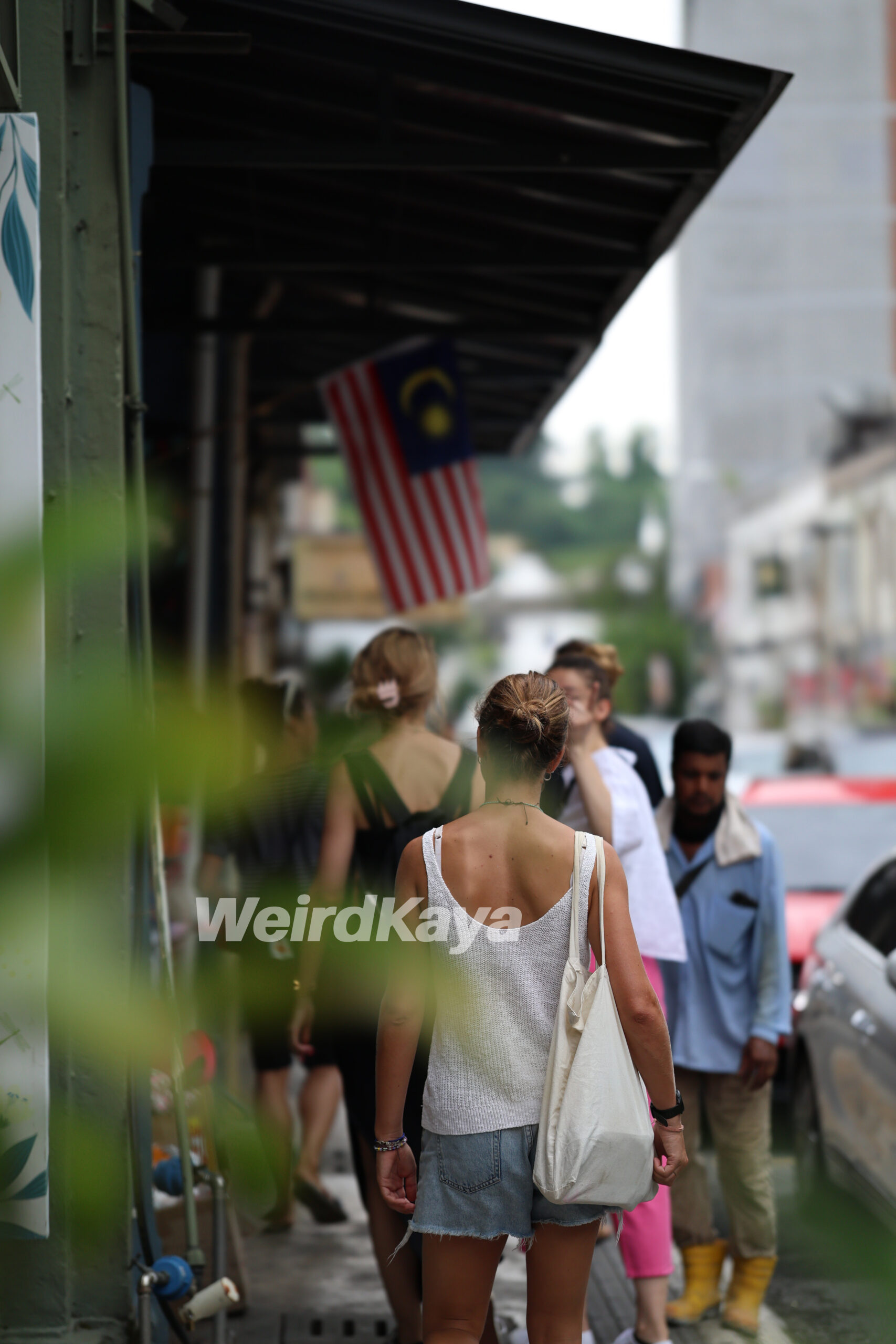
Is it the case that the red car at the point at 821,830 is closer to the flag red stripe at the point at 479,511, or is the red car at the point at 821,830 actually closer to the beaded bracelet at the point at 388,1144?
the flag red stripe at the point at 479,511

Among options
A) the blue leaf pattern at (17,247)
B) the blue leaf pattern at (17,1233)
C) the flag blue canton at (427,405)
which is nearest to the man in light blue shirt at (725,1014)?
the blue leaf pattern at (17,247)

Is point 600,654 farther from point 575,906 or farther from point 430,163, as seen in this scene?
point 575,906

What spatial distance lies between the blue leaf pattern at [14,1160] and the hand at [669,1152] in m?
2.51

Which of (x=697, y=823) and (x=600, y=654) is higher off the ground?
(x=600, y=654)

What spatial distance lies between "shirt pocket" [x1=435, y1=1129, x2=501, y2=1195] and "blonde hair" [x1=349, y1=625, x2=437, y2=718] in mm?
1488

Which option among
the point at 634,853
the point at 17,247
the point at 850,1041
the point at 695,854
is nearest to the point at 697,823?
the point at 695,854

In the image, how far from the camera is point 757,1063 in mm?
5020

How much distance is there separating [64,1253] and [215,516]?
8.83 m

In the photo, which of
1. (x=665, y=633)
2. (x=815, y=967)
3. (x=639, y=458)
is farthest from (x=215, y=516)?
(x=639, y=458)

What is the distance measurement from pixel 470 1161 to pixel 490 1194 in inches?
3.1

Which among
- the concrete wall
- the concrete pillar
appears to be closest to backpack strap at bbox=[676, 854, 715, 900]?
the concrete pillar

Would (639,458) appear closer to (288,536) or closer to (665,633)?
(665,633)

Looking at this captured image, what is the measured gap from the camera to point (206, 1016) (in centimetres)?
94

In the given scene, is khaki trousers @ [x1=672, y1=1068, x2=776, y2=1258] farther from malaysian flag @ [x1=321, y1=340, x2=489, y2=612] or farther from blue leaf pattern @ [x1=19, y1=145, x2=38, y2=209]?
malaysian flag @ [x1=321, y1=340, x2=489, y2=612]
